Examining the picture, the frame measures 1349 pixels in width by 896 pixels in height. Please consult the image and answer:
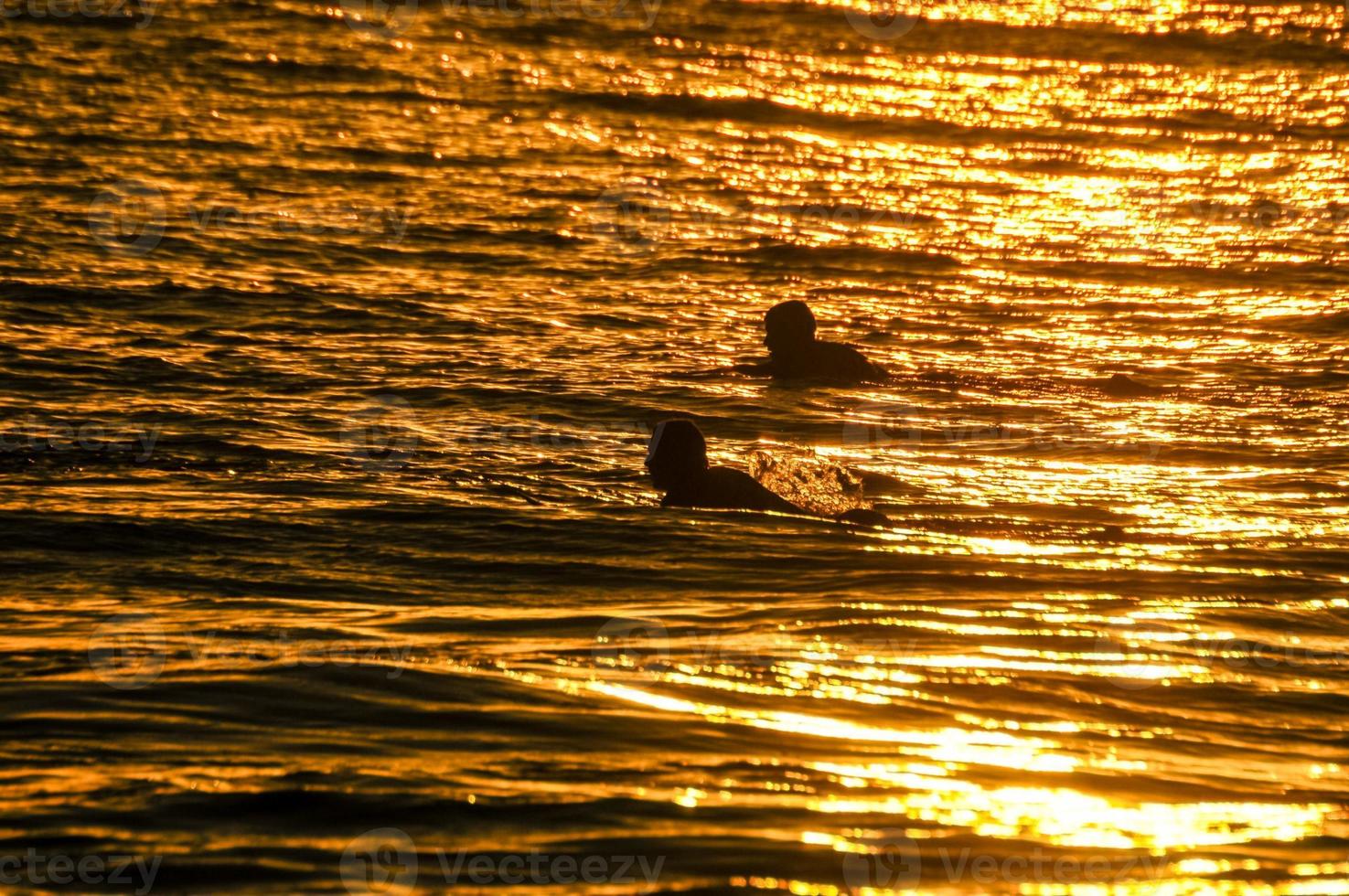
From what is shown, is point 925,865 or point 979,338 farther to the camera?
point 979,338

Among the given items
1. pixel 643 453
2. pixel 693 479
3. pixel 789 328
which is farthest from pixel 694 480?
pixel 789 328

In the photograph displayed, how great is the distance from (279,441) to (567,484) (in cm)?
222

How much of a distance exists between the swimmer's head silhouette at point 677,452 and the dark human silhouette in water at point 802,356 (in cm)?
392

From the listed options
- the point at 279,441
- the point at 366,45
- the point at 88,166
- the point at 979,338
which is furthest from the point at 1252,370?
the point at 366,45

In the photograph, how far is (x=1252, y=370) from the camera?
16203 millimetres

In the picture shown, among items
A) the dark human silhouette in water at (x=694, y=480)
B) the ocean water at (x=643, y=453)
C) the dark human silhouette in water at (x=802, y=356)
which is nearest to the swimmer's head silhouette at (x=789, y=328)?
the dark human silhouette in water at (x=802, y=356)

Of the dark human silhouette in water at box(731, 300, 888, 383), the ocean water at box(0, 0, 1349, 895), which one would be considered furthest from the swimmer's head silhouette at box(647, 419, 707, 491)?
the dark human silhouette in water at box(731, 300, 888, 383)

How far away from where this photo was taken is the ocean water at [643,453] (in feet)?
18.8

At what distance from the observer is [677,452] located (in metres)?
11.1

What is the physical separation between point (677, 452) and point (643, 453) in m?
1.58

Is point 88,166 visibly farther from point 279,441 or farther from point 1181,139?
point 1181,139

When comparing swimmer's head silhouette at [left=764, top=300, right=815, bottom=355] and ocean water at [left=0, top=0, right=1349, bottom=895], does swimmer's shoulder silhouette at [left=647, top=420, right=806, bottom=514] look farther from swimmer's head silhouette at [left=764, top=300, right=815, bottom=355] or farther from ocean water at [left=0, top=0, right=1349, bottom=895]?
swimmer's head silhouette at [left=764, top=300, right=815, bottom=355]

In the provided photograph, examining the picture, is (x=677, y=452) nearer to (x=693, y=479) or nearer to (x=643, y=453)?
(x=693, y=479)

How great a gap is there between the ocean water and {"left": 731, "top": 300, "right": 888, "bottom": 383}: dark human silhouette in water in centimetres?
34
